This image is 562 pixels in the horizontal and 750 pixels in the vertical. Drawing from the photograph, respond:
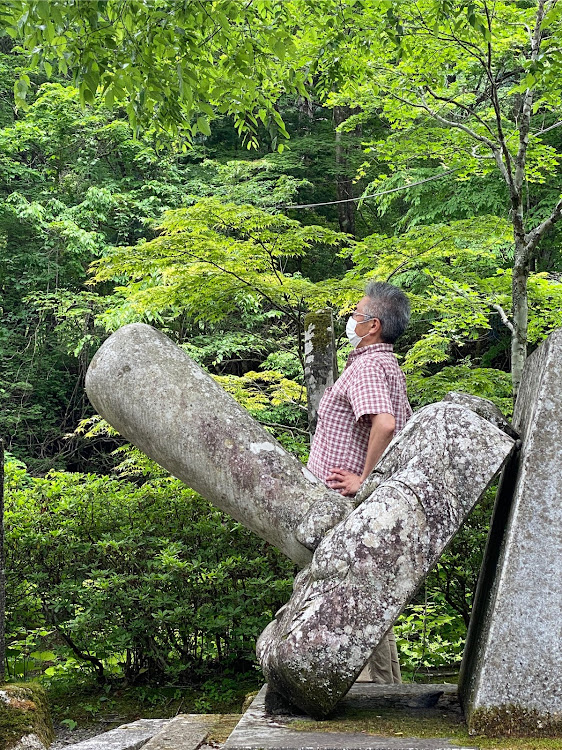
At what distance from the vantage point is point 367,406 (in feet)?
9.39

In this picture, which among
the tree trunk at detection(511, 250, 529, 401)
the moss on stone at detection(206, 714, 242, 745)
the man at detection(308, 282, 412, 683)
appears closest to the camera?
the moss on stone at detection(206, 714, 242, 745)

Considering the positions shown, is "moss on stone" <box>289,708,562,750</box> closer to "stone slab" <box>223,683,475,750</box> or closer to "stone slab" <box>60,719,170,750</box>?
"stone slab" <box>223,683,475,750</box>

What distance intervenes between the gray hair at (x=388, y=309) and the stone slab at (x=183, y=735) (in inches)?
65.3

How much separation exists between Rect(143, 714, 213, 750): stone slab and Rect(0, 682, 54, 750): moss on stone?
0.94 m

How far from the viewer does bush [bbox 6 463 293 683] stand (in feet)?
17.3

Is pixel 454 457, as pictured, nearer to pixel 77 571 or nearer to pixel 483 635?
pixel 483 635

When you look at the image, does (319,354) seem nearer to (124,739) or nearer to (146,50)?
(146,50)

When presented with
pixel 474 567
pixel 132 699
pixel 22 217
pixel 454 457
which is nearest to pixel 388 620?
pixel 454 457

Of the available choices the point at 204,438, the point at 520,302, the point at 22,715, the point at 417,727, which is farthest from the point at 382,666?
the point at 520,302

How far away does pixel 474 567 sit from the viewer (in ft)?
17.6

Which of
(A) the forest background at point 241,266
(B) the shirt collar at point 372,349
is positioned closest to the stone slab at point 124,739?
(A) the forest background at point 241,266

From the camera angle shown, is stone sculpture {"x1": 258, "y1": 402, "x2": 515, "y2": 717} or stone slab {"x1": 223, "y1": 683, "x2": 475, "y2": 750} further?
stone sculpture {"x1": 258, "y1": 402, "x2": 515, "y2": 717}

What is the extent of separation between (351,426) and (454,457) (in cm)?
99

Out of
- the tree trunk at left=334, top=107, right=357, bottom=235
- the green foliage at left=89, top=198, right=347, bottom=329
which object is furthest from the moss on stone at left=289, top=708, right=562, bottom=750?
the tree trunk at left=334, top=107, right=357, bottom=235
